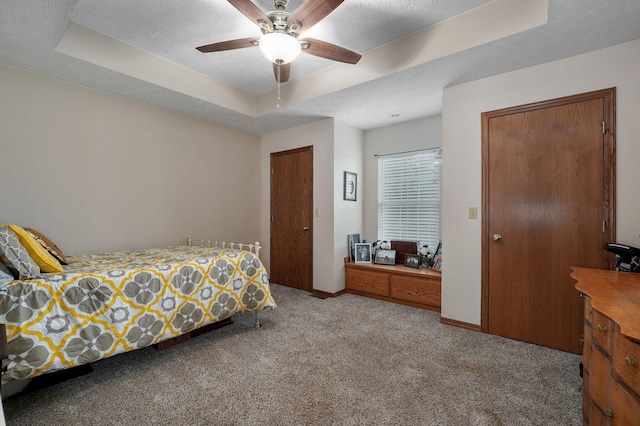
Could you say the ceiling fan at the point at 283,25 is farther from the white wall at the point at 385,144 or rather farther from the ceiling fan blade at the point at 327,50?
the white wall at the point at 385,144

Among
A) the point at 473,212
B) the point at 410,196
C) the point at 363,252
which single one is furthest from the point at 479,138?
the point at 363,252

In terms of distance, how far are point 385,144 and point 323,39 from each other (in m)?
1.97

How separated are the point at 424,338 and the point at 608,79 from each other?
2470 millimetres

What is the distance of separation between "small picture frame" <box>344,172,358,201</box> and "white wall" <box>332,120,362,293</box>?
5 centimetres

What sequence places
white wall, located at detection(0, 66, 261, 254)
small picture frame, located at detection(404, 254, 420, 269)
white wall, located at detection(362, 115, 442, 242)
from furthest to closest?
white wall, located at detection(362, 115, 442, 242)
small picture frame, located at detection(404, 254, 420, 269)
white wall, located at detection(0, 66, 261, 254)

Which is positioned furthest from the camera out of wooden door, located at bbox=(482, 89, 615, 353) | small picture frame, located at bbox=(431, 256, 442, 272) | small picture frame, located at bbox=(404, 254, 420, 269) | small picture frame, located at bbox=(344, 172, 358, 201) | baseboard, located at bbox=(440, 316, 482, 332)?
small picture frame, located at bbox=(344, 172, 358, 201)

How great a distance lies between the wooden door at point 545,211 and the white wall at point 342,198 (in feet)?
5.73

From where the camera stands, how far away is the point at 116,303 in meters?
1.96

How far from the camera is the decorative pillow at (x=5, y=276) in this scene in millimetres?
1595

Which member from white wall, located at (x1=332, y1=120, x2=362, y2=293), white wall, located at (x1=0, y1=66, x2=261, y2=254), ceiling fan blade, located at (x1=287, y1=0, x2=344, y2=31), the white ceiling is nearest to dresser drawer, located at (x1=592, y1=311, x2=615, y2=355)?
the white ceiling

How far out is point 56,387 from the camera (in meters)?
1.86

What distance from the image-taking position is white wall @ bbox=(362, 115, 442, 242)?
3.82 metres

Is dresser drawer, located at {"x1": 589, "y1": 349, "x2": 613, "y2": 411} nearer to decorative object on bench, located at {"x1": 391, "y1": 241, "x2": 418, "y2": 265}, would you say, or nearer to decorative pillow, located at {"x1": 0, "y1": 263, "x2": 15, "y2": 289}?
decorative object on bench, located at {"x1": 391, "y1": 241, "x2": 418, "y2": 265}

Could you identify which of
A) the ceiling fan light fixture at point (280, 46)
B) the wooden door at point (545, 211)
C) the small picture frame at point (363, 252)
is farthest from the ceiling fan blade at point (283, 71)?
the small picture frame at point (363, 252)
